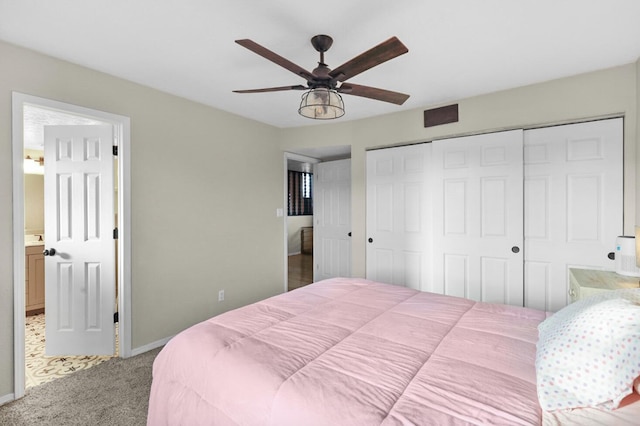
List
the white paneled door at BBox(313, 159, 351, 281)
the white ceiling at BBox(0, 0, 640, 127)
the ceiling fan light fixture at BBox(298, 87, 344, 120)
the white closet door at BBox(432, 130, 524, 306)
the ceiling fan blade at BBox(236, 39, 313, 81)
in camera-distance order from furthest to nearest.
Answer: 1. the white paneled door at BBox(313, 159, 351, 281)
2. the white closet door at BBox(432, 130, 524, 306)
3. the ceiling fan light fixture at BBox(298, 87, 344, 120)
4. the white ceiling at BBox(0, 0, 640, 127)
5. the ceiling fan blade at BBox(236, 39, 313, 81)

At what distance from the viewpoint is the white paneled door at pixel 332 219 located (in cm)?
459

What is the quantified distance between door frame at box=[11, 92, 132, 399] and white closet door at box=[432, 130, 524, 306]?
2.96m

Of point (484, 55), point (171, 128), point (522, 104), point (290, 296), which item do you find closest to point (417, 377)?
point (290, 296)

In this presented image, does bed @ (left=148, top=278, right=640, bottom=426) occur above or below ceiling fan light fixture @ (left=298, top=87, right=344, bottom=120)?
below

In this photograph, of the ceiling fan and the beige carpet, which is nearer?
the ceiling fan

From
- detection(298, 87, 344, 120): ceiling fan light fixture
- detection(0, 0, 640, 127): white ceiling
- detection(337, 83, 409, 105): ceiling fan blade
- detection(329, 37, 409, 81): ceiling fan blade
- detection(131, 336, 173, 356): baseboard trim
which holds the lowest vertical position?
detection(131, 336, 173, 356): baseboard trim

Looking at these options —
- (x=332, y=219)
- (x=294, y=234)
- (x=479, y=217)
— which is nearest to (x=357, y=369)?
(x=479, y=217)

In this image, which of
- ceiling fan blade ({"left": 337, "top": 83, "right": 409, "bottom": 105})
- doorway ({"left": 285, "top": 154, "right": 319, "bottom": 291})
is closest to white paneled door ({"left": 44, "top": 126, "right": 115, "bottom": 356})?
ceiling fan blade ({"left": 337, "top": 83, "right": 409, "bottom": 105})

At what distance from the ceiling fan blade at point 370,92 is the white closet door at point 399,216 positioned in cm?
143

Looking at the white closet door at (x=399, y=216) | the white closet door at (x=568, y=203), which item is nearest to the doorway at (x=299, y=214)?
the white closet door at (x=399, y=216)

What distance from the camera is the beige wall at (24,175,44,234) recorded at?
13.6 ft

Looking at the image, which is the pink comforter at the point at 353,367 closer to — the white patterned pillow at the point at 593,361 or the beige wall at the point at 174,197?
the white patterned pillow at the point at 593,361

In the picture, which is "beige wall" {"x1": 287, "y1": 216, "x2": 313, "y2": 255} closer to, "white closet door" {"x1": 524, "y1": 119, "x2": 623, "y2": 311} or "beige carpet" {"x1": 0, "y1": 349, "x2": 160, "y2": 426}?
"beige carpet" {"x1": 0, "y1": 349, "x2": 160, "y2": 426}

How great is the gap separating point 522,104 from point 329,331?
268cm
